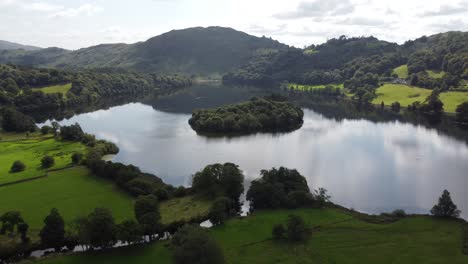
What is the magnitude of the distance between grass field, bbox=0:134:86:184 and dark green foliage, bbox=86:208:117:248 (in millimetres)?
35974

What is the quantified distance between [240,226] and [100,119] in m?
118

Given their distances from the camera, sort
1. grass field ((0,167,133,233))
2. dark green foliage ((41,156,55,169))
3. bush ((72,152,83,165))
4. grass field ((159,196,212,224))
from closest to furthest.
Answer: grass field ((159,196,212,224)), grass field ((0,167,133,233)), dark green foliage ((41,156,55,169)), bush ((72,152,83,165))

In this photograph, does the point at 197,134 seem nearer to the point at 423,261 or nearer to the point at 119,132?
the point at 119,132

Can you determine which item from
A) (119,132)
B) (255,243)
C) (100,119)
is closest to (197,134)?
(119,132)

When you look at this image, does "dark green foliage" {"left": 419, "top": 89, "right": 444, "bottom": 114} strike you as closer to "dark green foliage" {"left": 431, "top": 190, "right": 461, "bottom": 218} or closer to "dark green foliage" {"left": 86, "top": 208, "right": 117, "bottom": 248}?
"dark green foliage" {"left": 431, "top": 190, "right": 461, "bottom": 218}

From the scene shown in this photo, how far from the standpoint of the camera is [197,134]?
127 meters

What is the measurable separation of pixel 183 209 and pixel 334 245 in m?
24.1

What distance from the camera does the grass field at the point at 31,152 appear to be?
80.7 metres

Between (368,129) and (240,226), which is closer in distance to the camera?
(240,226)

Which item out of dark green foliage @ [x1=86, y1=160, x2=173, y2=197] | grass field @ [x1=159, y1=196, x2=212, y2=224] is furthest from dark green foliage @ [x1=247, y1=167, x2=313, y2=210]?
dark green foliage @ [x1=86, y1=160, x2=173, y2=197]

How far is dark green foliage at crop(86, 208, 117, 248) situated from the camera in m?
49.0

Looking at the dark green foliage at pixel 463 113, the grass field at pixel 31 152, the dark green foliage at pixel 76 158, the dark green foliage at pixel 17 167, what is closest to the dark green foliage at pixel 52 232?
the grass field at pixel 31 152

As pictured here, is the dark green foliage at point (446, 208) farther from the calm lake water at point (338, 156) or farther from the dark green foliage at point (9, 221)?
the dark green foliage at point (9, 221)

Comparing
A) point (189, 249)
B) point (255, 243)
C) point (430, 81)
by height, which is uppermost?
point (430, 81)
